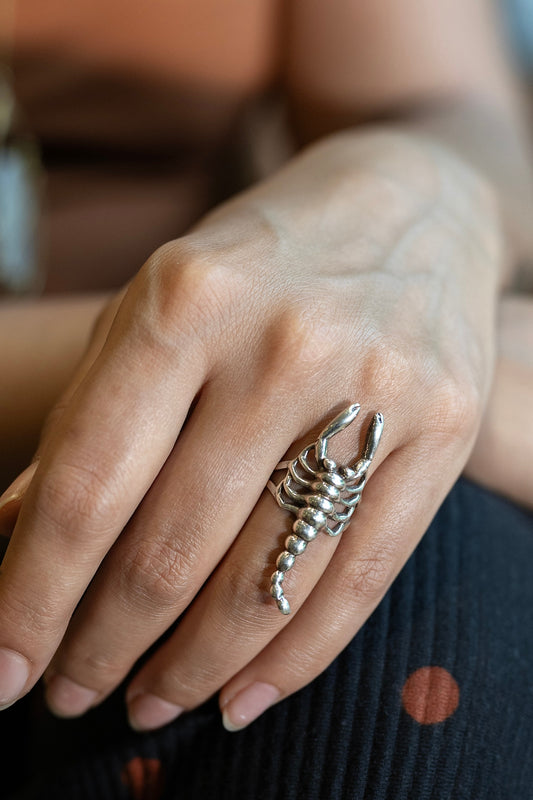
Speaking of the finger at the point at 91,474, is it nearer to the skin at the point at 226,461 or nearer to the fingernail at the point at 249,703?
the skin at the point at 226,461

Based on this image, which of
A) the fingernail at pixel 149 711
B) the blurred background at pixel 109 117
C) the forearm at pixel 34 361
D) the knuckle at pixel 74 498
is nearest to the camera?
the knuckle at pixel 74 498

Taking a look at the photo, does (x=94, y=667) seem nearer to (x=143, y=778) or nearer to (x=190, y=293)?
(x=143, y=778)

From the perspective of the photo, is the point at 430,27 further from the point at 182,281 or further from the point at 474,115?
the point at 182,281

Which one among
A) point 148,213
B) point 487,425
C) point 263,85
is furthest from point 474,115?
point 487,425

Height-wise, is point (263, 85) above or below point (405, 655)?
above

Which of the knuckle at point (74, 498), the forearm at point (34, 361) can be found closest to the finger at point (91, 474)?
the knuckle at point (74, 498)

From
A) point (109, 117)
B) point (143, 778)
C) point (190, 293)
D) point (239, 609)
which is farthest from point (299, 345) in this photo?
point (109, 117)
